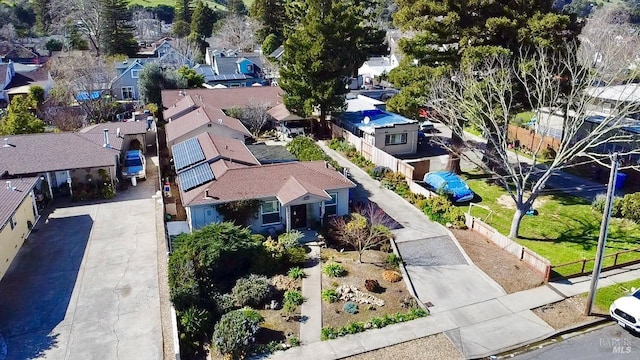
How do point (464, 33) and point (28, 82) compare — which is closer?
point (464, 33)

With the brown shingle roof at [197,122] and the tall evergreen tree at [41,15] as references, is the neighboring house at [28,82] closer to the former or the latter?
the brown shingle roof at [197,122]

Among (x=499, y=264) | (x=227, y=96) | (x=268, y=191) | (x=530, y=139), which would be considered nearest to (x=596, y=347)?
(x=499, y=264)

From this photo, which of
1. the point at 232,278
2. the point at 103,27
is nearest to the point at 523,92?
the point at 232,278

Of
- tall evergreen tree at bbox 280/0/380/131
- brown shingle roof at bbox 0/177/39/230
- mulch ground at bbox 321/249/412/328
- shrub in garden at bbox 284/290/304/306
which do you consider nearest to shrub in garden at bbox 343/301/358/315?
mulch ground at bbox 321/249/412/328

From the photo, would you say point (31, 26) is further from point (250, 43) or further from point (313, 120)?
point (313, 120)

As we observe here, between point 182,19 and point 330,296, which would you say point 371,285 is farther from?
point 182,19

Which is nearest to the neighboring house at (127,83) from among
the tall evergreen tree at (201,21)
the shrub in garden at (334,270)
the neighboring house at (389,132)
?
the neighboring house at (389,132)
